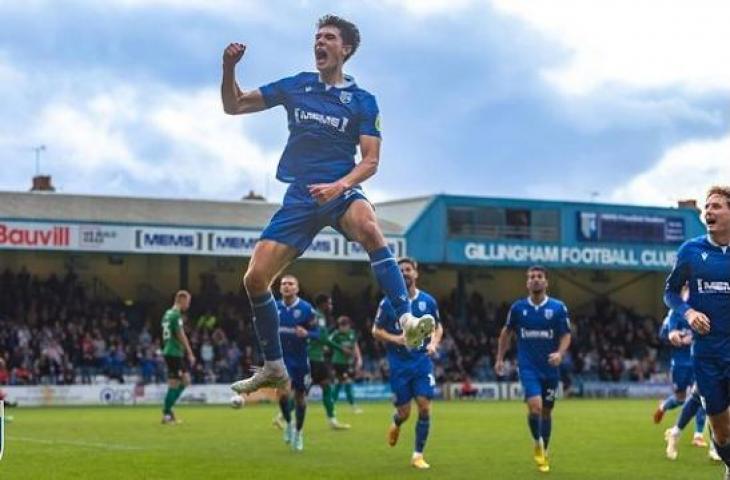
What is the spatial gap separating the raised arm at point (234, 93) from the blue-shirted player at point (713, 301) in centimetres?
459

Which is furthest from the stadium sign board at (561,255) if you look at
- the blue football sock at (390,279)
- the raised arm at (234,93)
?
the blue football sock at (390,279)

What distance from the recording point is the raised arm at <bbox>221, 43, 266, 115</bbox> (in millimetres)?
10805

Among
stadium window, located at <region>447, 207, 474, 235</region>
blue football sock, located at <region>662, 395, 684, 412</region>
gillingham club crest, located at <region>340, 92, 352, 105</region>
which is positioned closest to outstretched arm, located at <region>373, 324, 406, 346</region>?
blue football sock, located at <region>662, 395, 684, 412</region>

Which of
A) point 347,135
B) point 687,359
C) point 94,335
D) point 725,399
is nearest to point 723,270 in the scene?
point 725,399

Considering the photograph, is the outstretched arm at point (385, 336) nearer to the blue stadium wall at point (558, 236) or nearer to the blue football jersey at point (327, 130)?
the blue football jersey at point (327, 130)

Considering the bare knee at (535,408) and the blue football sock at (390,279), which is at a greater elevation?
the blue football sock at (390,279)

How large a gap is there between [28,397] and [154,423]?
38.6 feet

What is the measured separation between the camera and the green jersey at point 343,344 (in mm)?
31766

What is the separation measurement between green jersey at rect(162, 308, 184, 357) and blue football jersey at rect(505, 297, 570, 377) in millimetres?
11278

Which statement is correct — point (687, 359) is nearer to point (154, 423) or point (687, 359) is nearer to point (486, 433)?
point (486, 433)

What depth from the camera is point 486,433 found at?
26156 millimetres

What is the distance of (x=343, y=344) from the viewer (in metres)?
31.8

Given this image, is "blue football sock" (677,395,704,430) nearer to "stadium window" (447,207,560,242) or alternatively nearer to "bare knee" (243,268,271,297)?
"bare knee" (243,268,271,297)

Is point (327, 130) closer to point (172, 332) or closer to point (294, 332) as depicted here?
point (294, 332)
